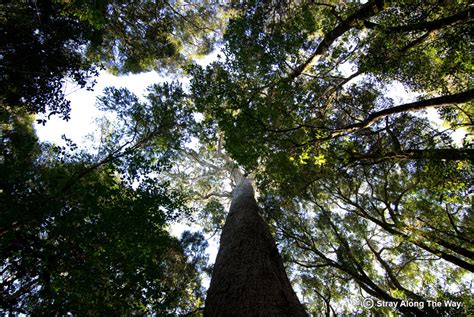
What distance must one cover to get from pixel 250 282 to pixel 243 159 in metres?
4.02

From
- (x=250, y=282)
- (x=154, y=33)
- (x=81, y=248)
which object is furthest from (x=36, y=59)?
(x=250, y=282)

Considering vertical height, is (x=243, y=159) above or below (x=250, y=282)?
above

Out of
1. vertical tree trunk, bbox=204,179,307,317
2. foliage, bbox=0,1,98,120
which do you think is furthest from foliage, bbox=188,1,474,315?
foliage, bbox=0,1,98,120

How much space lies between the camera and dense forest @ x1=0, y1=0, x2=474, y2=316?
174 inches

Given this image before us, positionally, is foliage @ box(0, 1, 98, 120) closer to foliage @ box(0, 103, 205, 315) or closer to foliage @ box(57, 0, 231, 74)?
foliage @ box(57, 0, 231, 74)

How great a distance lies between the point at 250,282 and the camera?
2.34 m

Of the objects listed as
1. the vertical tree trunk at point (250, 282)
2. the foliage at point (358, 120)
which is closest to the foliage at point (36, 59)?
the foliage at point (358, 120)

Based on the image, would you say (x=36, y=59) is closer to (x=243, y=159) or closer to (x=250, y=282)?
(x=243, y=159)

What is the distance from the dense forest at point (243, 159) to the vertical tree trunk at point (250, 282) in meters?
0.02

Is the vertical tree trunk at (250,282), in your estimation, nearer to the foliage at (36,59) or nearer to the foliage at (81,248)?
the foliage at (81,248)

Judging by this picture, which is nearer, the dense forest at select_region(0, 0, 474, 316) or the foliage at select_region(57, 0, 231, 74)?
the dense forest at select_region(0, 0, 474, 316)

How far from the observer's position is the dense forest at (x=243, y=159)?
4.43 metres

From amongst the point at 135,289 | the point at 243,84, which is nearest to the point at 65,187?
the point at 135,289

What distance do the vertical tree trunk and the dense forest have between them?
0.06 feet
